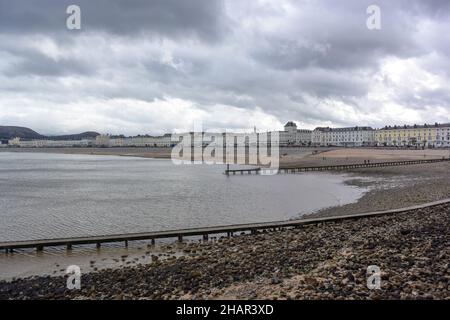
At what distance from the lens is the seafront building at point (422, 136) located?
587ft

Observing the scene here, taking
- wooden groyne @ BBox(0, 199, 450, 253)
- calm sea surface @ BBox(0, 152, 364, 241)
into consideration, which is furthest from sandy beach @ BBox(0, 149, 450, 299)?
calm sea surface @ BBox(0, 152, 364, 241)

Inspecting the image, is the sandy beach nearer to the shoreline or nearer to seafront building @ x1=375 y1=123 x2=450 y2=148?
the shoreline

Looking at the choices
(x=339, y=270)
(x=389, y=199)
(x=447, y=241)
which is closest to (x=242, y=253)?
(x=339, y=270)

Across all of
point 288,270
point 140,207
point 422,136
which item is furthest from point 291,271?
point 422,136

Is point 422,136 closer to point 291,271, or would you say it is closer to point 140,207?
point 140,207

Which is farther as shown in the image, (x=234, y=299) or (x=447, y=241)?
(x=447, y=241)

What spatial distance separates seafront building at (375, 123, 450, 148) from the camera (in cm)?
17888

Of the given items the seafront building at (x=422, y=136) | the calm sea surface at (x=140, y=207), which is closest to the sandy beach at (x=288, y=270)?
the calm sea surface at (x=140, y=207)

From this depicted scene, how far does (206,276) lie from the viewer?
10578 mm

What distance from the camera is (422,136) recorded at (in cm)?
18738

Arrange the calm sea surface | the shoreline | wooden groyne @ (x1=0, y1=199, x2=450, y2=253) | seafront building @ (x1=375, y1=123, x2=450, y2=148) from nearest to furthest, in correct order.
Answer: the shoreline
wooden groyne @ (x1=0, y1=199, x2=450, y2=253)
the calm sea surface
seafront building @ (x1=375, y1=123, x2=450, y2=148)
